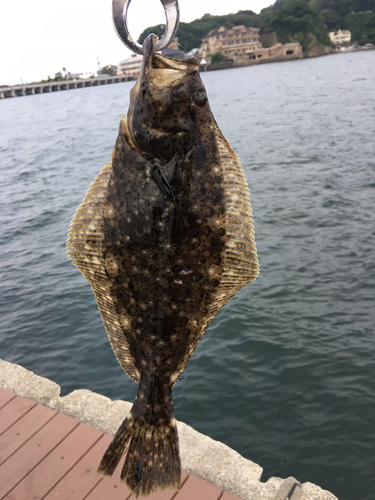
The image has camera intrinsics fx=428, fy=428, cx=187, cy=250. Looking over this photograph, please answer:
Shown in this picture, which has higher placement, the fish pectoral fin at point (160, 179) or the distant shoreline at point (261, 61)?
the distant shoreline at point (261, 61)

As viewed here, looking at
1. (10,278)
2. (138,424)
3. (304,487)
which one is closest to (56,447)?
(304,487)

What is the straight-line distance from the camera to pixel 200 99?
196cm

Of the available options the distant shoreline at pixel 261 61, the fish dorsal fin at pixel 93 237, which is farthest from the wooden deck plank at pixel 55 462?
the distant shoreline at pixel 261 61

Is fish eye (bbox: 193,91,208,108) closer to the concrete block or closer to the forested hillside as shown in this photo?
the concrete block

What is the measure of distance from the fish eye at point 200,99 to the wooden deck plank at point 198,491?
15.5 feet

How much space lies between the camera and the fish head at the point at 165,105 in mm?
1948

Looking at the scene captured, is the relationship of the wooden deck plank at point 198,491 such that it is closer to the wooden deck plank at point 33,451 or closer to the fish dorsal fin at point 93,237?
the wooden deck plank at point 33,451

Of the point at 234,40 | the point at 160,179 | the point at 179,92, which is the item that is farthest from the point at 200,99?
the point at 234,40

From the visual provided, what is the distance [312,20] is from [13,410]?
141m

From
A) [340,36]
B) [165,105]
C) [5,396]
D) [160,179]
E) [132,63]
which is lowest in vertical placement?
[5,396]

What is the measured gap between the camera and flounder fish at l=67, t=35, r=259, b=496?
198 cm

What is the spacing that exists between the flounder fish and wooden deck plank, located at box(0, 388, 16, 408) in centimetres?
530

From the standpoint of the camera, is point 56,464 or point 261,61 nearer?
point 56,464

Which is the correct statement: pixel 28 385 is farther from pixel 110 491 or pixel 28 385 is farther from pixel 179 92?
pixel 179 92
